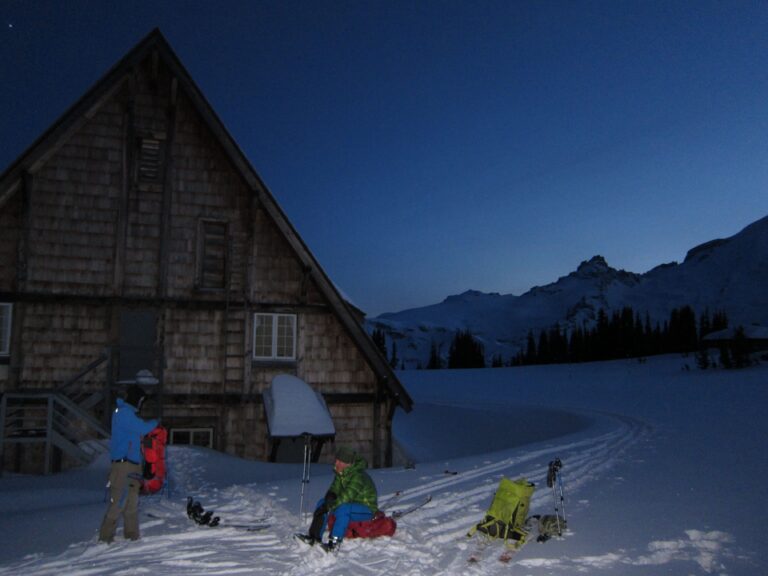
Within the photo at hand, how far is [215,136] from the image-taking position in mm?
15391

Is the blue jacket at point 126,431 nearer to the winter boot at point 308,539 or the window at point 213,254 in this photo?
the winter boot at point 308,539

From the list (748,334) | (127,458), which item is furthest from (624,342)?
(127,458)

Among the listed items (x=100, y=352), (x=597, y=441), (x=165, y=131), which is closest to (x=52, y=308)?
(x=100, y=352)

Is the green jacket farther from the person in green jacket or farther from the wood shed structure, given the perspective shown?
the wood shed structure

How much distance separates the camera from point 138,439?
699cm

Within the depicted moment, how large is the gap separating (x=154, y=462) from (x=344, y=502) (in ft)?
12.1

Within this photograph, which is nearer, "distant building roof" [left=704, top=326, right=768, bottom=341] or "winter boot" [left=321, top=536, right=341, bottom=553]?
"winter boot" [left=321, top=536, right=341, bottom=553]

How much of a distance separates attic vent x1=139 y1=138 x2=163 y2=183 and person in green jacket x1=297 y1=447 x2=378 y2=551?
10899 mm

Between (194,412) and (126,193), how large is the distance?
19.1ft

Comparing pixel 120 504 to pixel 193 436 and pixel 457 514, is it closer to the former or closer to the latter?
pixel 457 514

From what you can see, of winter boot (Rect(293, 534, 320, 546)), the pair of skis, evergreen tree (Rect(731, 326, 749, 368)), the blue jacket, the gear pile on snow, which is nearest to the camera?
winter boot (Rect(293, 534, 320, 546))

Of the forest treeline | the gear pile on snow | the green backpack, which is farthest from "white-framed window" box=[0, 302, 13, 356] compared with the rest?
the forest treeline

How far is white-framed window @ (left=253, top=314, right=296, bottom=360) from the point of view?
51.9 feet

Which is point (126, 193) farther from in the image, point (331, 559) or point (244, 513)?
point (331, 559)
